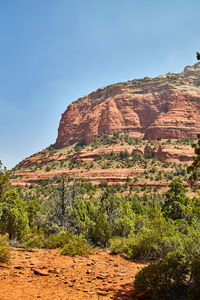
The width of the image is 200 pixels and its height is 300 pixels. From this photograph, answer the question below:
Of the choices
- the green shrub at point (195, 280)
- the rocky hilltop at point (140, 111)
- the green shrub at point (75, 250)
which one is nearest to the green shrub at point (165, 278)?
the green shrub at point (195, 280)

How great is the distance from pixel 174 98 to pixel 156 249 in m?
111

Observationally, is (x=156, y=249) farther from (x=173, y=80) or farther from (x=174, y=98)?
(x=173, y=80)

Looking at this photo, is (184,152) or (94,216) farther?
(184,152)

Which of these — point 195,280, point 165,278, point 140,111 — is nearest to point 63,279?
point 165,278

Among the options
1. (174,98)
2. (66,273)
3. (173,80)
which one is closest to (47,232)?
(66,273)

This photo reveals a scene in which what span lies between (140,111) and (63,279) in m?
115

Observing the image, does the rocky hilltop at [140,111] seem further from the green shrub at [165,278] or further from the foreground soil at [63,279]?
the green shrub at [165,278]

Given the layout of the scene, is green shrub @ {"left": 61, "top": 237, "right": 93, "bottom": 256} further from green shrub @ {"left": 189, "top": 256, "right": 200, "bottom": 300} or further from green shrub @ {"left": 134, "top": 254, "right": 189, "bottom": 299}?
green shrub @ {"left": 189, "top": 256, "right": 200, "bottom": 300}

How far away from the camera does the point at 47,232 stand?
17.1m

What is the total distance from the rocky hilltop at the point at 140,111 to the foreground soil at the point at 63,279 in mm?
92777

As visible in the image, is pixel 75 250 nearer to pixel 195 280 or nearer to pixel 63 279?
pixel 63 279

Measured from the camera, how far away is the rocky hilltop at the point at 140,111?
10125cm

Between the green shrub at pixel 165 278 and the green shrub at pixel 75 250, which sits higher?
the green shrub at pixel 165 278

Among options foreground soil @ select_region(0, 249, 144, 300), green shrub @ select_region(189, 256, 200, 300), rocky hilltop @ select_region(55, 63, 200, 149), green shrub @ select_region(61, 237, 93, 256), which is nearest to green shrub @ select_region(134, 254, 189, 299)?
green shrub @ select_region(189, 256, 200, 300)
